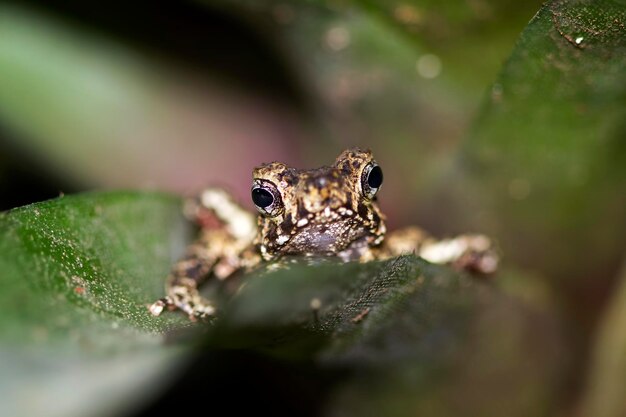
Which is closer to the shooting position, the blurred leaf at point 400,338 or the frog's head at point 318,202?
the blurred leaf at point 400,338

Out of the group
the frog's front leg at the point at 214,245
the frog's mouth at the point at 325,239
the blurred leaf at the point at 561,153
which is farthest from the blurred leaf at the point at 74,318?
the blurred leaf at the point at 561,153

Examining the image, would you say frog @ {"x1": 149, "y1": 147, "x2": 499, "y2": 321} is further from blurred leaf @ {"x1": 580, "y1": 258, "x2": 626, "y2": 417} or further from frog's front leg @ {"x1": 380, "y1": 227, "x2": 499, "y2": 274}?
blurred leaf @ {"x1": 580, "y1": 258, "x2": 626, "y2": 417}

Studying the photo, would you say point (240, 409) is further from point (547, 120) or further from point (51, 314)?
point (547, 120)

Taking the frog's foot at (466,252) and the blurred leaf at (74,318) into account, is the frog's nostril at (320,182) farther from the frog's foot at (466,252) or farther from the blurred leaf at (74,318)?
the blurred leaf at (74,318)

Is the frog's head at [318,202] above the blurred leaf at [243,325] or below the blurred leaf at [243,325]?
above

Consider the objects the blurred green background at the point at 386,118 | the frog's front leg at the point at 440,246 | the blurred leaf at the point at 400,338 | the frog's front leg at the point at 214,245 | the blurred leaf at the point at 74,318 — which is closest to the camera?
the blurred leaf at the point at 74,318
